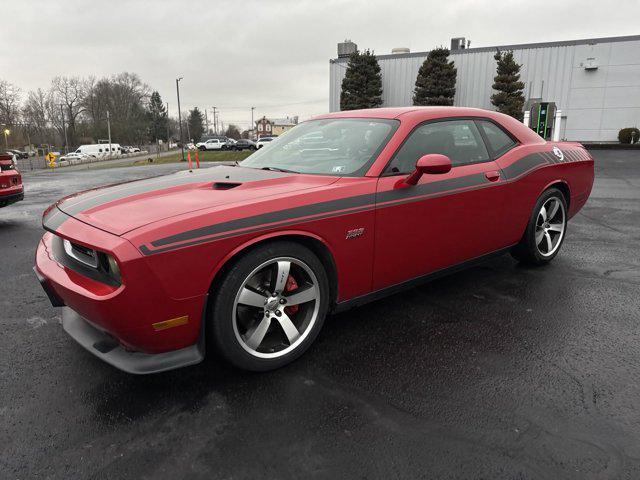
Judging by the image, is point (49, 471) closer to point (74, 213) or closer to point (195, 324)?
point (195, 324)

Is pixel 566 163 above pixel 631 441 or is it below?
above

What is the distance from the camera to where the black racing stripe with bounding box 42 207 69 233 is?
2.51m

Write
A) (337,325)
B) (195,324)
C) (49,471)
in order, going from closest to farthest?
1. (49,471)
2. (195,324)
3. (337,325)

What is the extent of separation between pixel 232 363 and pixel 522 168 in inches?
113

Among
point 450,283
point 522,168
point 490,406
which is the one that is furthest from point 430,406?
point 522,168

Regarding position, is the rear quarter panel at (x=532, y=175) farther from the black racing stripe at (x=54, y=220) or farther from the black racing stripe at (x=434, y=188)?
the black racing stripe at (x=54, y=220)

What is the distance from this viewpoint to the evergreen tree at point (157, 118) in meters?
97.8

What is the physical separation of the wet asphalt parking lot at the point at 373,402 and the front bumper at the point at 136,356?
23 centimetres

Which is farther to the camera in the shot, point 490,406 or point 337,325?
point 337,325

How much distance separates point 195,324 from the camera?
2.26 metres

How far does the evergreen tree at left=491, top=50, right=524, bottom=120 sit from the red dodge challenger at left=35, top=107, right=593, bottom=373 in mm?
23361

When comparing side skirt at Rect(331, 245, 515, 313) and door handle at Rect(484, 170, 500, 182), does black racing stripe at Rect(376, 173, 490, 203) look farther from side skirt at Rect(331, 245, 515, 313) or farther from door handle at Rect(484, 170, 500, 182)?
side skirt at Rect(331, 245, 515, 313)

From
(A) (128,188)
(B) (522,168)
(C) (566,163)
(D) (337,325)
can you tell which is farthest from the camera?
(C) (566,163)

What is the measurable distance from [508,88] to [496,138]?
78.3 feet
